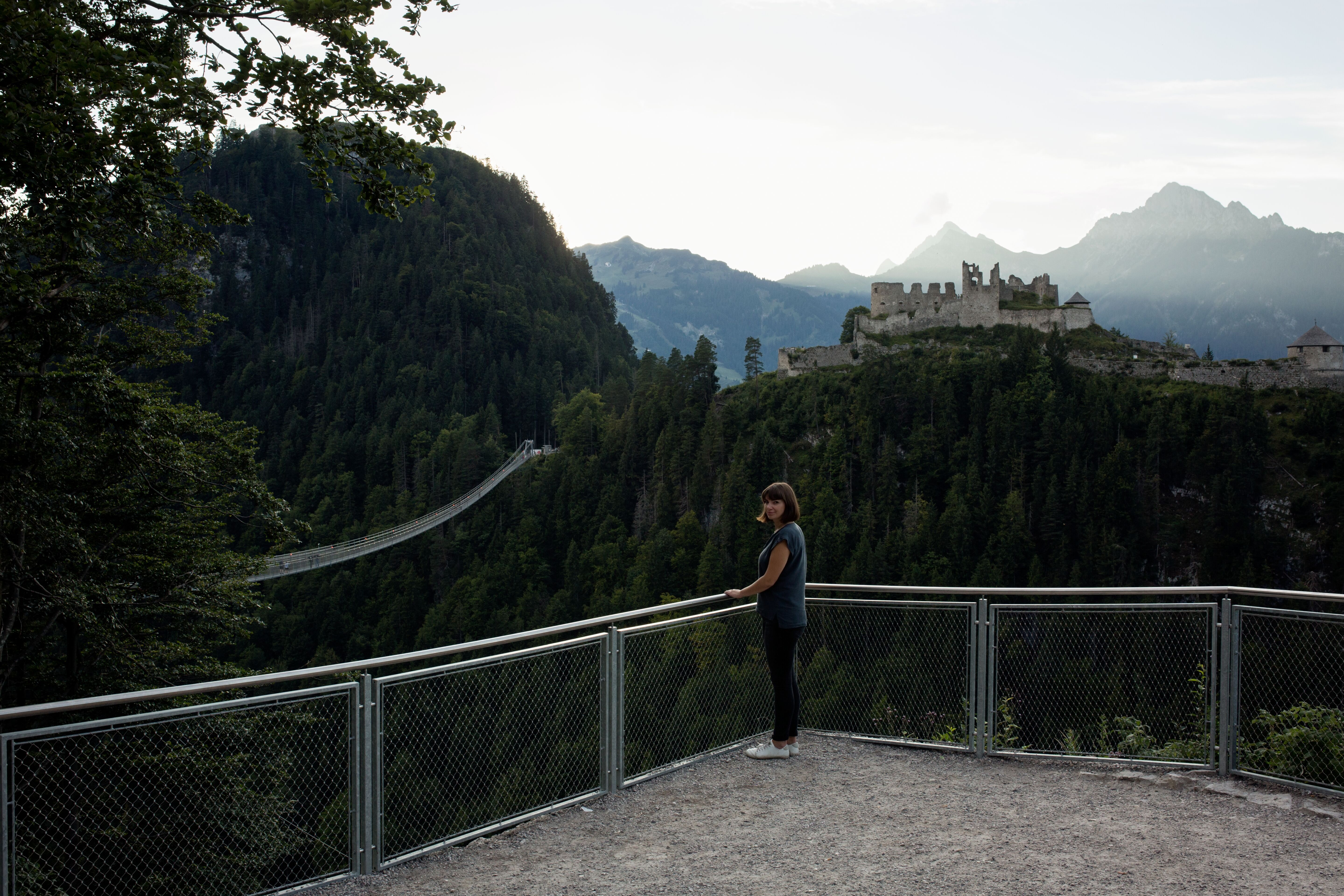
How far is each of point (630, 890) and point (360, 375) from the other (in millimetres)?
124682

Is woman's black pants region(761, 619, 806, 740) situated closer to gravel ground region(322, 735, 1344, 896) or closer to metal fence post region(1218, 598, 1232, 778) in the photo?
gravel ground region(322, 735, 1344, 896)

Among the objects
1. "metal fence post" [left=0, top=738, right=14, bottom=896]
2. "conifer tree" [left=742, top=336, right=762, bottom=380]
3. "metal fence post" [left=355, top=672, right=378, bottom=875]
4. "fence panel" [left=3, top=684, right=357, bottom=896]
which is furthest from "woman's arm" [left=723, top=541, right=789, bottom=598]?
"conifer tree" [left=742, top=336, right=762, bottom=380]

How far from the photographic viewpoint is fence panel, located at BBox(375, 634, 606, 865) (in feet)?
16.1

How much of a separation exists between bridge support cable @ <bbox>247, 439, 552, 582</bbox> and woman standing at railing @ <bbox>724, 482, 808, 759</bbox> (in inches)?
1485

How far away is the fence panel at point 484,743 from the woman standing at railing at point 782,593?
111 cm

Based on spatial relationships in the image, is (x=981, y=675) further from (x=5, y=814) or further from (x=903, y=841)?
(x=5, y=814)

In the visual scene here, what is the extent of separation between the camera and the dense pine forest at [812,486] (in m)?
59.3

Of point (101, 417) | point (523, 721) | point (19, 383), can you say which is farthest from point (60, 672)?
point (523, 721)

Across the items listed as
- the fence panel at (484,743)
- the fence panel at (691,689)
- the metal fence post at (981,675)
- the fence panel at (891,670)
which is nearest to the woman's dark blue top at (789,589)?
the fence panel at (691,689)

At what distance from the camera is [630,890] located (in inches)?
173

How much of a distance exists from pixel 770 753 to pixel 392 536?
2889 inches

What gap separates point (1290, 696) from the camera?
5.79 m

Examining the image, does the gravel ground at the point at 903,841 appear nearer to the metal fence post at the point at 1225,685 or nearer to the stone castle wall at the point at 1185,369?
the metal fence post at the point at 1225,685

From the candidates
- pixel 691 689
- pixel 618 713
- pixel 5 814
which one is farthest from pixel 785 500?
pixel 5 814
